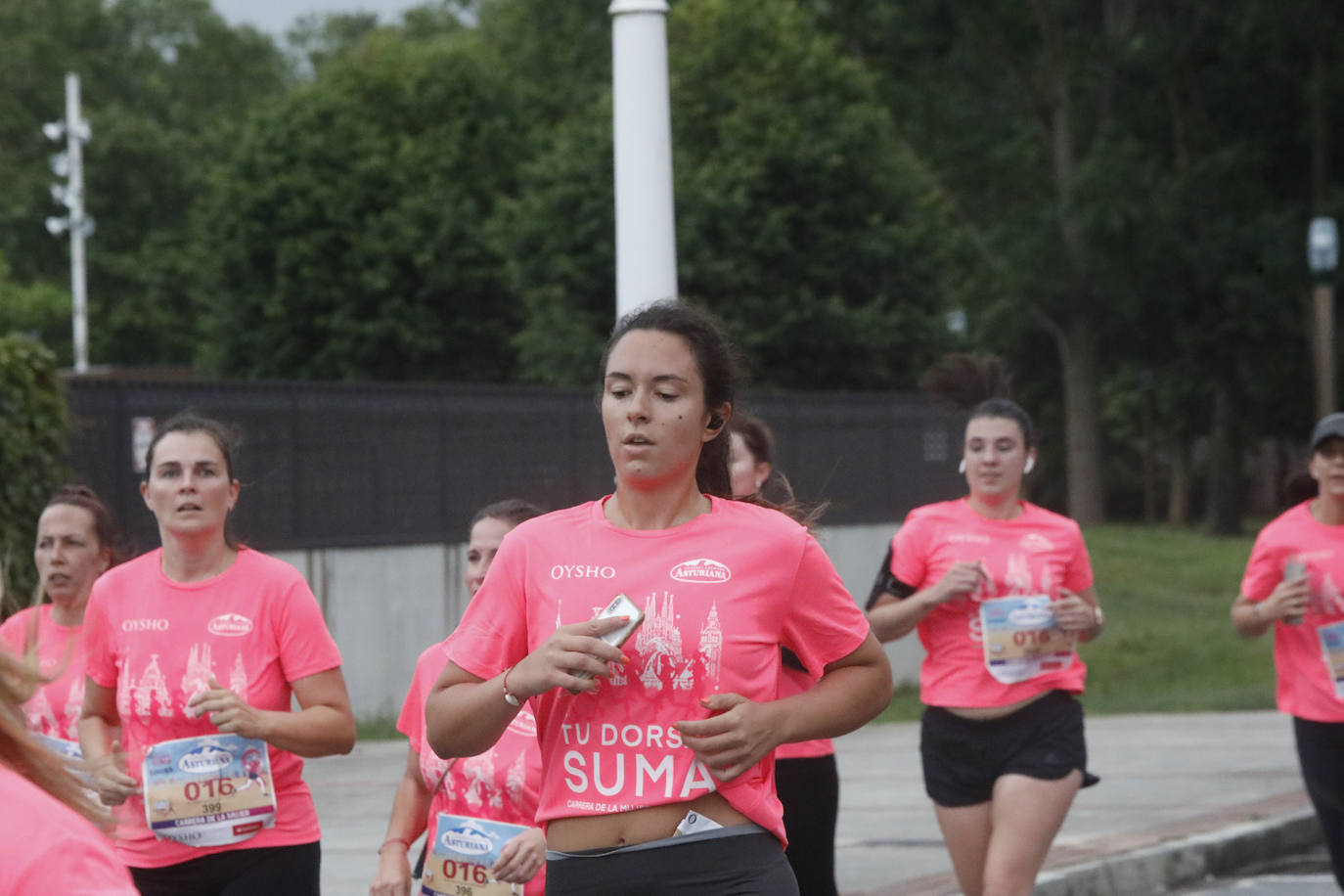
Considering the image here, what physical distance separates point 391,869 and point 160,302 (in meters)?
49.2

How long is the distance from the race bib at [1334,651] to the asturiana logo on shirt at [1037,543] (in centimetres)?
120

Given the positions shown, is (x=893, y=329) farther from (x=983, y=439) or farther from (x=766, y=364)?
(x=983, y=439)

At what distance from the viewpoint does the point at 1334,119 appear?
3969 cm

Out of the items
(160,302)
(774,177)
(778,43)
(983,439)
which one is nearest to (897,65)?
(778,43)

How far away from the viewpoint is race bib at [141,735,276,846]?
4.88 m

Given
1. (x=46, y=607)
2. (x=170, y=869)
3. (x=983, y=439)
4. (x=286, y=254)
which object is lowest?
(x=170, y=869)

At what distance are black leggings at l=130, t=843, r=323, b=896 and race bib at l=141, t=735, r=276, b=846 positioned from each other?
0.18ft

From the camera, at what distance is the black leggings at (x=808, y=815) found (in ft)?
19.8

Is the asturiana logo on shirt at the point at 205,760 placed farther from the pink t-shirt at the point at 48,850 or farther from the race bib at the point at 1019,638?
the pink t-shirt at the point at 48,850

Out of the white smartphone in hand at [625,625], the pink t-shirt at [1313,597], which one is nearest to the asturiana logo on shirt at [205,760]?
the white smartphone in hand at [625,625]

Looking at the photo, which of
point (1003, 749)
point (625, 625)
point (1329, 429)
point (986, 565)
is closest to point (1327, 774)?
point (1329, 429)

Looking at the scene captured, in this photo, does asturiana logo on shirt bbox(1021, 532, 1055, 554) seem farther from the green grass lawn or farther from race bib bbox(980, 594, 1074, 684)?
the green grass lawn

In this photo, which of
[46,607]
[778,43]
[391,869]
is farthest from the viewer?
[778,43]

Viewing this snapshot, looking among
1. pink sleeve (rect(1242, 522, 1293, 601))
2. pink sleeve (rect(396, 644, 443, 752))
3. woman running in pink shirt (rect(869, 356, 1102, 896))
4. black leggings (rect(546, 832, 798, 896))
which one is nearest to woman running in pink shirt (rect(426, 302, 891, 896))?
black leggings (rect(546, 832, 798, 896))
